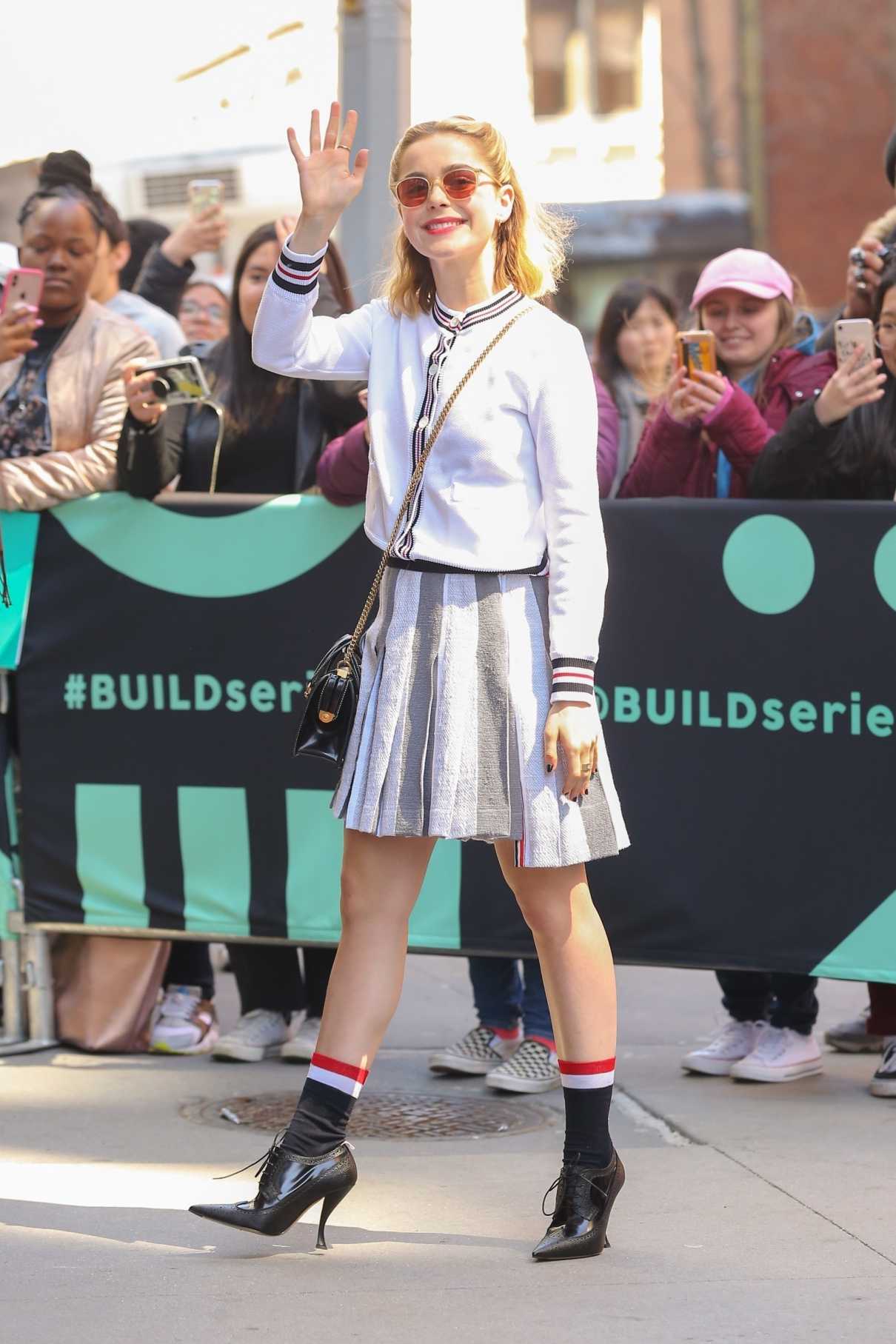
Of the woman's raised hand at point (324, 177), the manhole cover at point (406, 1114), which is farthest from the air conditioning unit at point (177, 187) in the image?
the woman's raised hand at point (324, 177)

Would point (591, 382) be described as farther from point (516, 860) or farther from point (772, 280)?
point (772, 280)

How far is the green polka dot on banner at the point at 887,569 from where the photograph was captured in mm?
5027

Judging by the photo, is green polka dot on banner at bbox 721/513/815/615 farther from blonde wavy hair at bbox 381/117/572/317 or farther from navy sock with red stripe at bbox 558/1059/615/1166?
navy sock with red stripe at bbox 558/1059/615/1166

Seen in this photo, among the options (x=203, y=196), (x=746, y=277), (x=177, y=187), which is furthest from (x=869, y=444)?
(x=177, y=187)

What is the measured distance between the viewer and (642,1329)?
3.47 metres

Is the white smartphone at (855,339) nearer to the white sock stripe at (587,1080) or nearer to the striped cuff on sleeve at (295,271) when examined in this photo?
the striped cuff on sleeve at (295,271)

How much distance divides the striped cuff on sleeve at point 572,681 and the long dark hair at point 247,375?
2147mm

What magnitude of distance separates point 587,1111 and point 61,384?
283 centimetres

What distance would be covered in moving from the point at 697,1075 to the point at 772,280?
7.37 ft

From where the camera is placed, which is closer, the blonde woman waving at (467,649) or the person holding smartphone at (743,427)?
the blonde woman waving at (467,649)

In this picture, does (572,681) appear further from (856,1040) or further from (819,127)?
(819,127)

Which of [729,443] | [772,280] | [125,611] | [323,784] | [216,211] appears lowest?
[323,784]

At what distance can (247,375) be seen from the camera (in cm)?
567

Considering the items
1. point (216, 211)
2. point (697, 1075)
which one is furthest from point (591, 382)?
point (216, 211)
